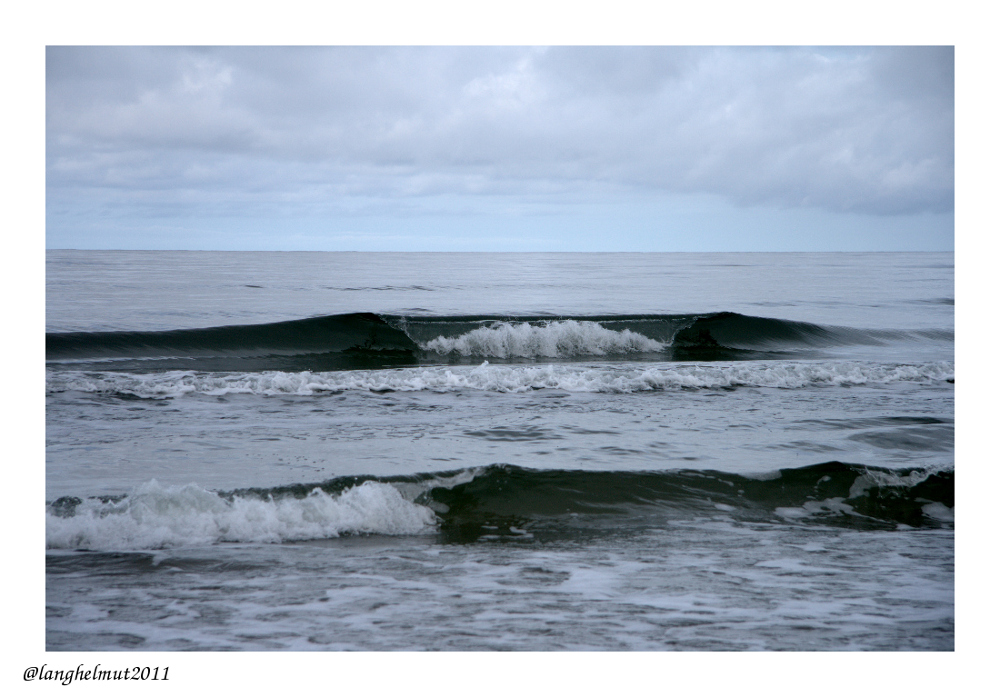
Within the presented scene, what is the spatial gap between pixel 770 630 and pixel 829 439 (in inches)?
174

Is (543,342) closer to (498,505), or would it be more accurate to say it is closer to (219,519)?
(498,505)

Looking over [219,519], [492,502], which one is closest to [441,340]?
[492,502]

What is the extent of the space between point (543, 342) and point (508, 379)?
419 cm

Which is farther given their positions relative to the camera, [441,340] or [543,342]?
[441,340]

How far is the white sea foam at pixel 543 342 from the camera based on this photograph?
14.7 metres

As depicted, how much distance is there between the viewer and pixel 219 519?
5047 mm

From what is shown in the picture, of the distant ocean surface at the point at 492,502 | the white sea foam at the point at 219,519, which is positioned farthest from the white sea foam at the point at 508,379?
the white sea foam at the point at 219,519

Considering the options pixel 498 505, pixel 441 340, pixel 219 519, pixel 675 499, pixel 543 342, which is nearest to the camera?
pixel 219 519

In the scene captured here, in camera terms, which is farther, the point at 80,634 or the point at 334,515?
the point at 334,515

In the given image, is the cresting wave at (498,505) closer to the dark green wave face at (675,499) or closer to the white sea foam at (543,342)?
the dark green wave face at (675,499)

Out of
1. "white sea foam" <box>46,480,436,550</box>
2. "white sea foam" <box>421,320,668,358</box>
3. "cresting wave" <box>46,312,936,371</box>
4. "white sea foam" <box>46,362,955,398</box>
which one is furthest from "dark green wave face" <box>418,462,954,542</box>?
"white sea foam" <box>421,320,668,358</box>
